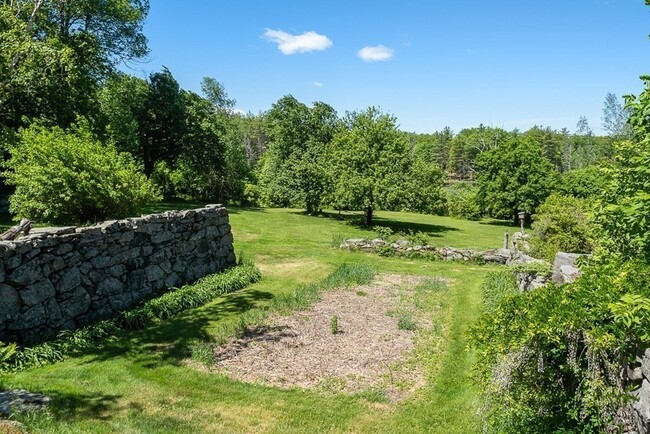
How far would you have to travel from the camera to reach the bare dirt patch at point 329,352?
8320mm

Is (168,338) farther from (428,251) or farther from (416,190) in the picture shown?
(416,190)

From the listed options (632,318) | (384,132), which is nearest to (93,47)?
(384,132)

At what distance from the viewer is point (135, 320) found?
10609mm

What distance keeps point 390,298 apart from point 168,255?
714cm

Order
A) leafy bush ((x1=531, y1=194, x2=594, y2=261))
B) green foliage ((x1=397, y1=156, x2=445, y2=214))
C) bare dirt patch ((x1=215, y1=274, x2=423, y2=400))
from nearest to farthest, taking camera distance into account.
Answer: bare dirt patch ((x1=215, y1=274, x2=423, y2=400)), leafy bush ((x1=531, y1=194, x2=594, y2=261)), green foliage ((x1=397, y1=156, x2=445, y2=214))

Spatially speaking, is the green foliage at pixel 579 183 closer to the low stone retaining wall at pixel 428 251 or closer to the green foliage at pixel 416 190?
the green foliage at pixel 416 190

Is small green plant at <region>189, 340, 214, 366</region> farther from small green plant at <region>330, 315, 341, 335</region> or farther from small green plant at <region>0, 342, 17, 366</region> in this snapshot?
small green plant at <region>0, 342, 17, 366</region>

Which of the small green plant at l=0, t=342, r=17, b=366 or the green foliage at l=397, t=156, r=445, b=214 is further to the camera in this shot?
the green foliage at l=397, t=156, r=445, b=214

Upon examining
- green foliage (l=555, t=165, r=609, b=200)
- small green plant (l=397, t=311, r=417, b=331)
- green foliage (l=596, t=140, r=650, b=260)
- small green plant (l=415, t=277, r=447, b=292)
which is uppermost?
green foliage (l=555, t=165, r=609, b=200)

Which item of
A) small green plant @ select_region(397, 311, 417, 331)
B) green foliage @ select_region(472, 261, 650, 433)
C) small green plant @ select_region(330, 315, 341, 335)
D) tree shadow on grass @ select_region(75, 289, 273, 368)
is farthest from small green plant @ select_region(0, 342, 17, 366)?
small green plant @ select_region(397, 311, 417, 331)

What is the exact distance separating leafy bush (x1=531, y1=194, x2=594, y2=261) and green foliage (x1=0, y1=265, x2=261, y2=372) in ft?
36.0

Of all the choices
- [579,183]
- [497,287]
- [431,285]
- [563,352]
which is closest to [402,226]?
[431,285]

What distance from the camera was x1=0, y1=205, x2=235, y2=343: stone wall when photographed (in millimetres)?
8880

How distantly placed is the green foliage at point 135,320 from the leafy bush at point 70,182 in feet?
14.6
